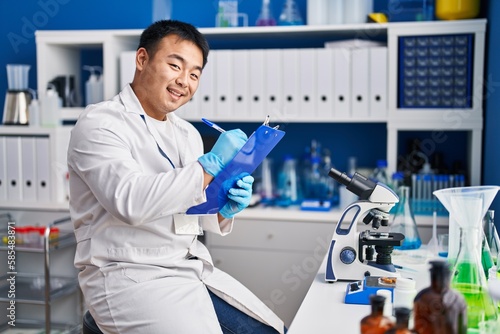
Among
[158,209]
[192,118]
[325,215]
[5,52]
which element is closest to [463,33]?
[325,215]

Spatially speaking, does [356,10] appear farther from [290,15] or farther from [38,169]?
[38,169]

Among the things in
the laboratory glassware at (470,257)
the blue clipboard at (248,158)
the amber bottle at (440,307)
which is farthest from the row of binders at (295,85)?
the amber bottle at (440,307)

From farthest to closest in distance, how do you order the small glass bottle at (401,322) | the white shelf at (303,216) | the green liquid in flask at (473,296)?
the white shelf at (303,216) → the green liquid in flask at (473,296) → the small glass bottle at (401,322)

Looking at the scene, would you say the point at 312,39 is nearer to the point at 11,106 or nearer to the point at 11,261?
the point at 11,106

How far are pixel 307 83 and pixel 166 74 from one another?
50.8 inches

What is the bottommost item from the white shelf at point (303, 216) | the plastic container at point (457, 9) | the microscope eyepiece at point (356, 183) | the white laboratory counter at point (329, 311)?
the white laboratory counter at point (329, 311)

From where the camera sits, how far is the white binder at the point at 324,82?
2906mm

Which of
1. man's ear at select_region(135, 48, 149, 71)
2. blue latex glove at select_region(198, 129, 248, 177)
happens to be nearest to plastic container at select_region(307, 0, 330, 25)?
man's ear at select_region(135, 48, 149, 71)

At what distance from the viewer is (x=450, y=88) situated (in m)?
2.81

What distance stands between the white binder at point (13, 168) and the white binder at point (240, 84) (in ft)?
3.73

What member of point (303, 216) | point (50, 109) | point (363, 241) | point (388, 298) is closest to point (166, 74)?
point (363, 241)

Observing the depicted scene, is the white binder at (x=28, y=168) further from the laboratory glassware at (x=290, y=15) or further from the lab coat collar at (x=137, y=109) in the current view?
the lab coat collar at (x=137, y=109)

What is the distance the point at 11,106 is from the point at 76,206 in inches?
69.4

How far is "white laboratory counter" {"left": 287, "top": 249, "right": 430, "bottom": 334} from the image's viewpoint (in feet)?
4.24
